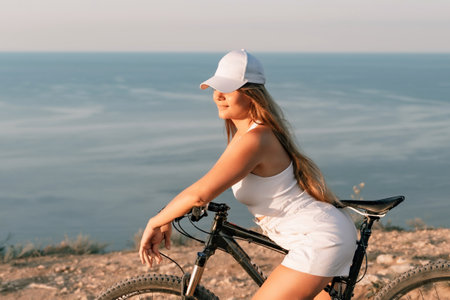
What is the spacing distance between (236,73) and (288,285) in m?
0.99

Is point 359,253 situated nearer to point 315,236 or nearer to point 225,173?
point 315,236

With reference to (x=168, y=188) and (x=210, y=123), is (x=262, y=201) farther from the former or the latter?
(x=210, y=123)

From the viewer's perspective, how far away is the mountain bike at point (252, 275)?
3.02m

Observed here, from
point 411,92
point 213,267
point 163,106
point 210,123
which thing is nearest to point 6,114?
point 163,106

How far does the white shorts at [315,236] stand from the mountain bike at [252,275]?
8 centimetres

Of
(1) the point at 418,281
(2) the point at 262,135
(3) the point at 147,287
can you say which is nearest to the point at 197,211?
(2) the point at 262,135

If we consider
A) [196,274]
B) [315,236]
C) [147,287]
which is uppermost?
[315,236]

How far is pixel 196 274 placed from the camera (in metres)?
3.03

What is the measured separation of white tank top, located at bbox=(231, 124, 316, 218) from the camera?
2918mm

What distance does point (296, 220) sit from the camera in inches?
115

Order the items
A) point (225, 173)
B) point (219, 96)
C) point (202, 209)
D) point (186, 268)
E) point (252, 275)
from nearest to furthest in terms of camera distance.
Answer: point (225, 173) → point (202, 209) → point (219, 96) → point (252, 275) → point (186, 268)

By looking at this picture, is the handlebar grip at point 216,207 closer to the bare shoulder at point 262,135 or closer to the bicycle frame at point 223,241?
the bicycle frame at point 223,241

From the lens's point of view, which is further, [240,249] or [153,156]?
[153,156]

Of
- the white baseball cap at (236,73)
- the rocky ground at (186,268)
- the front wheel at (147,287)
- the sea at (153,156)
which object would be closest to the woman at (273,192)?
the white baseball cap at (236,73)
